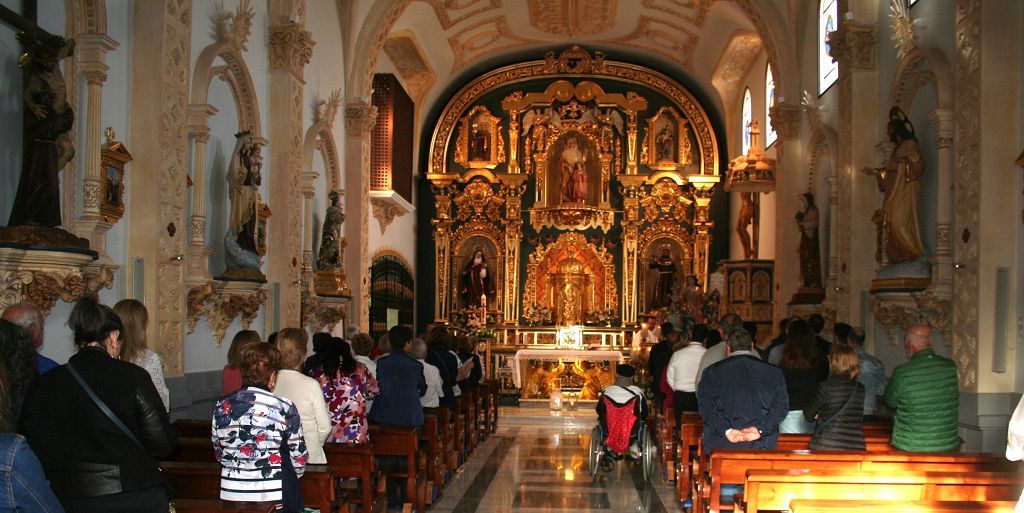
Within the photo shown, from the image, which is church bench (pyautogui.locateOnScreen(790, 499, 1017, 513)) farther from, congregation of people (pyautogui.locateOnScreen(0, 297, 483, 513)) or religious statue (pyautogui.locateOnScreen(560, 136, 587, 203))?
religious statue (pyautogui.locateOnScreen(560, 136, 587, 203))

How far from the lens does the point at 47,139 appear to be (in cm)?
674

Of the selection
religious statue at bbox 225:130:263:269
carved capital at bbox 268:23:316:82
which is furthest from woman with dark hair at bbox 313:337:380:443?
carved capital at bbox 268:23:316:82

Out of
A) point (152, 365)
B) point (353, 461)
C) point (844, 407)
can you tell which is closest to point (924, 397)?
point (844, 407)

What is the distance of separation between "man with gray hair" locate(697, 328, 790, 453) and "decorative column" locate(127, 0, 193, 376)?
4.76 metres

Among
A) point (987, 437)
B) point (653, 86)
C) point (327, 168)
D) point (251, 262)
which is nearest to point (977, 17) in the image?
point (987, 437)

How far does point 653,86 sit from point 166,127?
658 inches

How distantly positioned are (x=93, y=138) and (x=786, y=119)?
423 inches

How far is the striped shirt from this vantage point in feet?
15.7

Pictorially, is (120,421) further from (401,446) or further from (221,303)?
(221,303)

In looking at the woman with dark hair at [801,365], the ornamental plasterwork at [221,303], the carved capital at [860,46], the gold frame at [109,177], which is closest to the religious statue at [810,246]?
the carved capital at [860,46]

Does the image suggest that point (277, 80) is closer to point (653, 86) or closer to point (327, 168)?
point (327, 168)

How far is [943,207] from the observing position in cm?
983

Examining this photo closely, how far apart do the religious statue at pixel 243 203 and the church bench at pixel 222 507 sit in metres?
5.97

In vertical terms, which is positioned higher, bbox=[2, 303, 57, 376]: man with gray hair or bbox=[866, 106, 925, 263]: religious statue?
bbox=[866, 106, 925, 263]: religious statue
